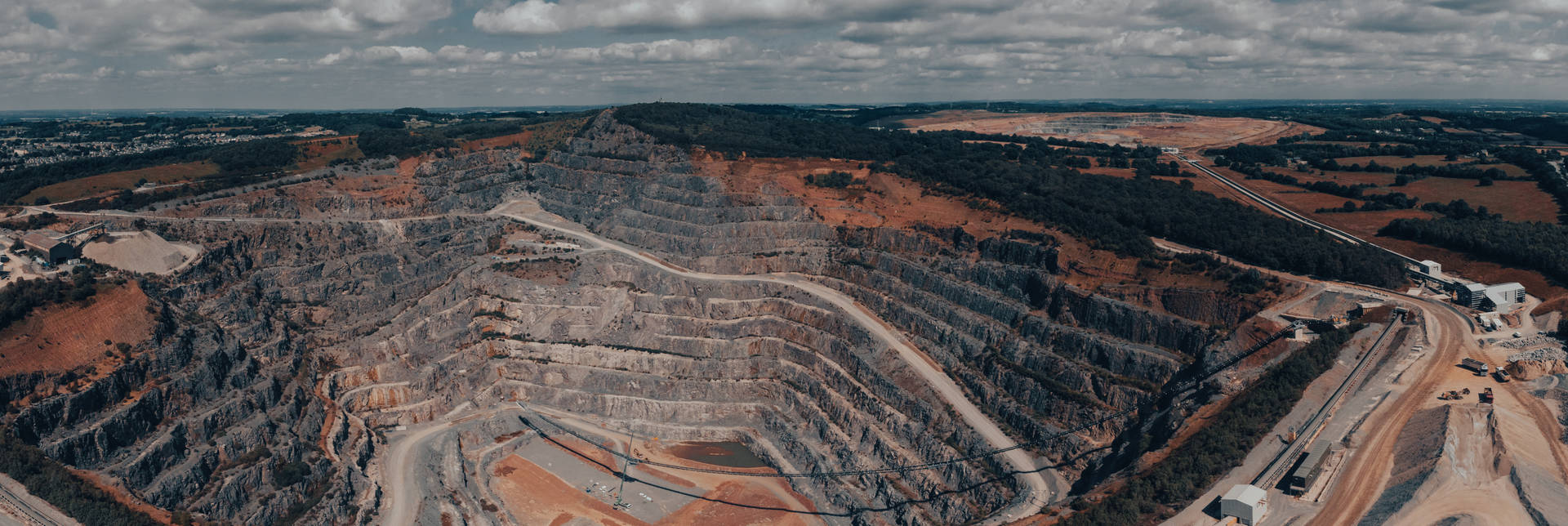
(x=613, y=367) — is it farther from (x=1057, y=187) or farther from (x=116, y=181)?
(x=116, y=181)

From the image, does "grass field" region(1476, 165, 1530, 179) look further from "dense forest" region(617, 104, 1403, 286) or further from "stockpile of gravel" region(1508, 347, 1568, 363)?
"stockpile of gravel" region(1508, 347, 1568, 363)

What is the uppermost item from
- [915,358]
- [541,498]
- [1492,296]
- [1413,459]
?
[1492,296]

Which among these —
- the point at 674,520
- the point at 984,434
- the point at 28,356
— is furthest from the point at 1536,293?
the point at 28,356

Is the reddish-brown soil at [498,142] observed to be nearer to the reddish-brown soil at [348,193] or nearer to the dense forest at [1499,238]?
the reddish-brown soil at [348,193]

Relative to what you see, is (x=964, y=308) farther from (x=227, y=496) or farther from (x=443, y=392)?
(x=227, y=496)

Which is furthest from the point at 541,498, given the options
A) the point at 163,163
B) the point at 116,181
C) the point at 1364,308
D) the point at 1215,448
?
the point at 163,163

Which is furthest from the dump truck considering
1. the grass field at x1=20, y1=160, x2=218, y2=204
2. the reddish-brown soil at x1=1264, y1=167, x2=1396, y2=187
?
the grass field at x1=20, y1=160, x2=218, y2=204

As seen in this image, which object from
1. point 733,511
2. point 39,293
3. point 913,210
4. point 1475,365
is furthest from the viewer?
point 913,210
